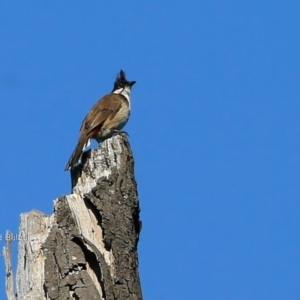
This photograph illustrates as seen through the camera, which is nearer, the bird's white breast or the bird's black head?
the bird's white breast

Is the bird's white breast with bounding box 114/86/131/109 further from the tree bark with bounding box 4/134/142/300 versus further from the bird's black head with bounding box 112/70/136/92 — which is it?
the tree bark with bounding box 4/134/142/300

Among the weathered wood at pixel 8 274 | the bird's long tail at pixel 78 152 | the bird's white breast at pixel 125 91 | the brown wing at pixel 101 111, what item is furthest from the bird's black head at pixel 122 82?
the weathered wood at pixel 8 274

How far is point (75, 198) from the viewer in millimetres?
4781

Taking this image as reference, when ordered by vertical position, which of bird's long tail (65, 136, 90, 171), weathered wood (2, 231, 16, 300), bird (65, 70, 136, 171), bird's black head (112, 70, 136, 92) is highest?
bird's black head (112, 70, 136, 92)

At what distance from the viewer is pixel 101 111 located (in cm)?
818

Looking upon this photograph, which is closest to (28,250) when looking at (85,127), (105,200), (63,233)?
(63,233)

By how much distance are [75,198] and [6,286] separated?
69 cm

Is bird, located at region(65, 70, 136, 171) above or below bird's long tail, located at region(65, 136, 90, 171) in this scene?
above

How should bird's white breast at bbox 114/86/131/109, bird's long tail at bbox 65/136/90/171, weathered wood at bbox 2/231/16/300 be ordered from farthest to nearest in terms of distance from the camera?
bird's white breast at bbox 114/86/131/109, bird's long tail at bbox 65/136/90/171, weathered wood at bbox 2/231/16/300

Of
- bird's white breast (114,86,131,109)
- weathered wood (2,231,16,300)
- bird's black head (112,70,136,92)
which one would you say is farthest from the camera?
bird's black head (112,70,136,92)

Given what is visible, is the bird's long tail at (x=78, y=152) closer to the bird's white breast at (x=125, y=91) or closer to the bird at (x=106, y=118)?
the bird at (x=106, y=118)

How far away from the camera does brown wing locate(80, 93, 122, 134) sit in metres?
7.87

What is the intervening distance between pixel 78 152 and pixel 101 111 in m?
1.88

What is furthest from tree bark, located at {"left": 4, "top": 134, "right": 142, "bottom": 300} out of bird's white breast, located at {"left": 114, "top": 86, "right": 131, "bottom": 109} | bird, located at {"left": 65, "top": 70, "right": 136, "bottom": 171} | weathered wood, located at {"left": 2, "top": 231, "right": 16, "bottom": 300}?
bird's white breast, located at {"left": 114, "top": 86, "right": 131, "bottom": 109}
